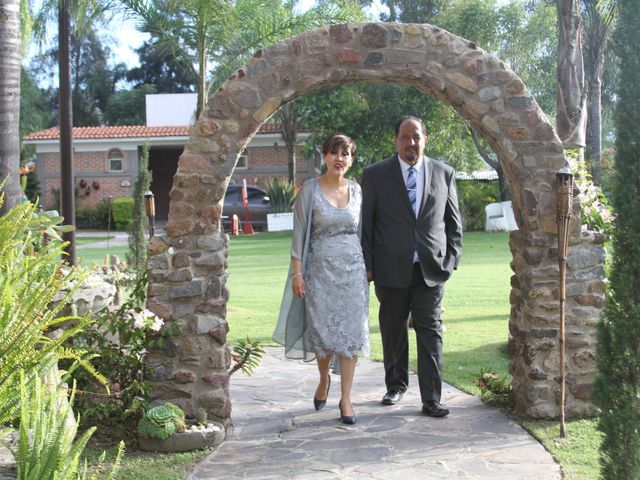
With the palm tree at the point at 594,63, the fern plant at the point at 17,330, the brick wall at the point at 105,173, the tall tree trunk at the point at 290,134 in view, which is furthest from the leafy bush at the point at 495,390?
the brick wall at the point at 105,173

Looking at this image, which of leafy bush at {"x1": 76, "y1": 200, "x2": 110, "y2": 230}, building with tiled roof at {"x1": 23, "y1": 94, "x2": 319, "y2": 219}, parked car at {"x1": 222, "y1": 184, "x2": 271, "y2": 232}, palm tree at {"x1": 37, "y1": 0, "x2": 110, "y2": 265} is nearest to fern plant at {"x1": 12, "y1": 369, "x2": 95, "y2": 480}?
palm tree at {"x1": 37, "y1": 0, "x2": 110, "y2": 265}

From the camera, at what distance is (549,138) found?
19.3 ft

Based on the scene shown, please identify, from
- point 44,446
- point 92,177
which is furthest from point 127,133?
point 44,446

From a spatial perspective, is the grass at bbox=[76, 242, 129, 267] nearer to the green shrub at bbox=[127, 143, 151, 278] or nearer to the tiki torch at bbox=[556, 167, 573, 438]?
the green shrub at bbox=[127, 143, 151, 278]

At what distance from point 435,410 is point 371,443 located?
0.78 meters

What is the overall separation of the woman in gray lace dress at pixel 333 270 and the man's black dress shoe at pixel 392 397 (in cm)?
50

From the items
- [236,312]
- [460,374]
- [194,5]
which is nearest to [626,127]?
[460,374]

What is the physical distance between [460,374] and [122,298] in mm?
5899

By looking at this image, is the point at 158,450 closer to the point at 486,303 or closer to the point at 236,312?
the point at 236,312

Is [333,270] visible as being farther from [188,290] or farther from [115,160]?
[115,160]

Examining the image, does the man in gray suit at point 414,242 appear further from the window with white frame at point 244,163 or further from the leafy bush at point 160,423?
the window with white frame at point 244,163

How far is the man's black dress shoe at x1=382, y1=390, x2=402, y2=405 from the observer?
628cm

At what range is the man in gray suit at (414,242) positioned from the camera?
5.91 m

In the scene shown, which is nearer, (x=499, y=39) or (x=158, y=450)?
(x=158, y=450)
